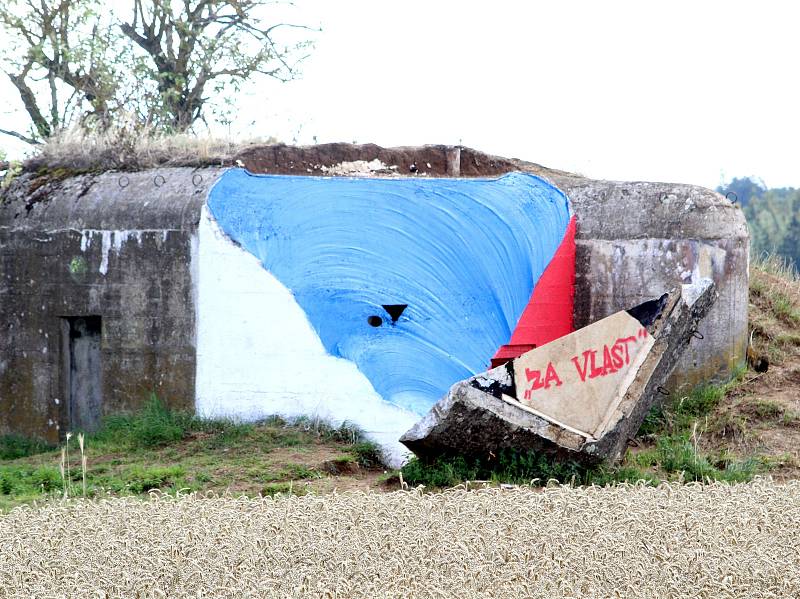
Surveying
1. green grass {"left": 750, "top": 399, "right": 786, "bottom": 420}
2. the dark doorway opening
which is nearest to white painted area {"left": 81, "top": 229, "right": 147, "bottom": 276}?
the dark doorway opening

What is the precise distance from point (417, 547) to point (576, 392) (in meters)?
4.23

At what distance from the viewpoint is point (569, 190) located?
11.4 metres

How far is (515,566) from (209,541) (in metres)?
1.51

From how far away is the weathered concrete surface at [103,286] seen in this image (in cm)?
1110

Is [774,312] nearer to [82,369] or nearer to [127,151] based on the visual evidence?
[127,151]

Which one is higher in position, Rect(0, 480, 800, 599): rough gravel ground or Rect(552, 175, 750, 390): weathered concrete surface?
Rect(552, 175, 750, 390): weathered concrete surface

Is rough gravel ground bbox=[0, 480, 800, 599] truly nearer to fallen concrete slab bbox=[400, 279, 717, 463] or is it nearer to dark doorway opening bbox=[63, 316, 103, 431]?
fallen concrete slab bbox=[400, 279, 717, 463]

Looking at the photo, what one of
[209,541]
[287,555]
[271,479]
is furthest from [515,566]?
[271,479]

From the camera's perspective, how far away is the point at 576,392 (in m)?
9.41

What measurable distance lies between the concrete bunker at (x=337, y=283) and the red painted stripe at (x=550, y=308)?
1 centimetres

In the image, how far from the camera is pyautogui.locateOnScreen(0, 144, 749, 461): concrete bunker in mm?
10711

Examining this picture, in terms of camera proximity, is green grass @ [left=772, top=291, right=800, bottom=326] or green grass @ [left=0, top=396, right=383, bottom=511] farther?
green grass @ [left=772, top=291, right=800, bottom=326]

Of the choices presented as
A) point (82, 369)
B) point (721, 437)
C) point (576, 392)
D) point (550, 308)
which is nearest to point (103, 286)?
point (82, 369)

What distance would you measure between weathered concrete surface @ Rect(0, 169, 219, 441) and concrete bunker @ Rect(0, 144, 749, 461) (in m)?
0.02
